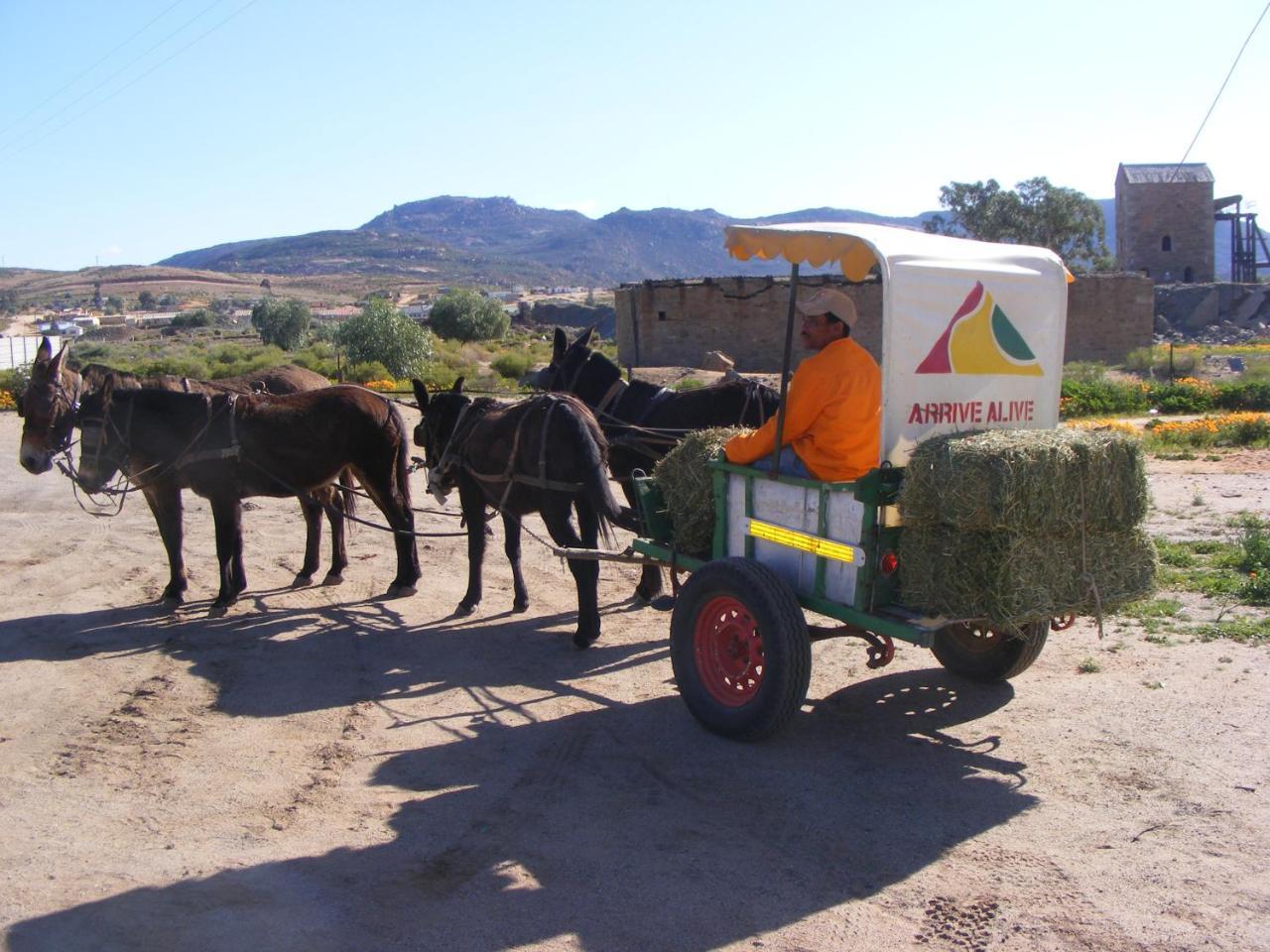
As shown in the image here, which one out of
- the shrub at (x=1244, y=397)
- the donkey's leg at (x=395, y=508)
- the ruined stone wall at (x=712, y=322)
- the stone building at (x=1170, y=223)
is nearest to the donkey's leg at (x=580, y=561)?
the donkey's leg at (x=395, y=508)

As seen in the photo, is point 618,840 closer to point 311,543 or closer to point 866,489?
point 866,489

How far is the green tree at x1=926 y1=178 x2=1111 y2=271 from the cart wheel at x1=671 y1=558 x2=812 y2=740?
2551 inches

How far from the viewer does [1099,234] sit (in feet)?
227

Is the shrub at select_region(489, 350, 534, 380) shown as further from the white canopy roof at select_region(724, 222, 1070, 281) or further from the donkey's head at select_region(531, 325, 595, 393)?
the white canopy roof at select_region(724, 222, 1070, 281)

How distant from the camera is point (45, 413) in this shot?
9227 mm

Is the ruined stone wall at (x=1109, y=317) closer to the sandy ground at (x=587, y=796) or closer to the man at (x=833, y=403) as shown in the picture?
the sandy ground at (x=587, y=796)

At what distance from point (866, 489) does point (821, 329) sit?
3.15 ft

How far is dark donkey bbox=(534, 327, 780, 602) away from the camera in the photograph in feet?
A: 29.8

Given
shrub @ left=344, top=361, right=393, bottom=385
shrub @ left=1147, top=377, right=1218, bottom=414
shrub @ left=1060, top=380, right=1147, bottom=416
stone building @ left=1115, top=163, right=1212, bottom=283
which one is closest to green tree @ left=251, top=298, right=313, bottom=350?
shrub @ left=344, top=361, right=393, bottom=385

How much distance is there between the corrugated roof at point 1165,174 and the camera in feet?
203

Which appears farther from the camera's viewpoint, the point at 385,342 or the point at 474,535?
the point at 385,342

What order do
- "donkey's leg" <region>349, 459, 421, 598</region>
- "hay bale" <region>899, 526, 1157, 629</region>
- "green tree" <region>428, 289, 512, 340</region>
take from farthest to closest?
"green tree" <region>428, 289, 512, 340</region>
"donkey's leg" <region>349, 459, 421, 598</region>
"hay bale" <region>899, 526, 1157, 629</region>

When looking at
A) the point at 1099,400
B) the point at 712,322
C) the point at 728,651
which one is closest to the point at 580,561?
the point at 728,651

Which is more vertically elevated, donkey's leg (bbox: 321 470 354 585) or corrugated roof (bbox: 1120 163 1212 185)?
corrugated roof (bbox: 1120 163 1212 185)
